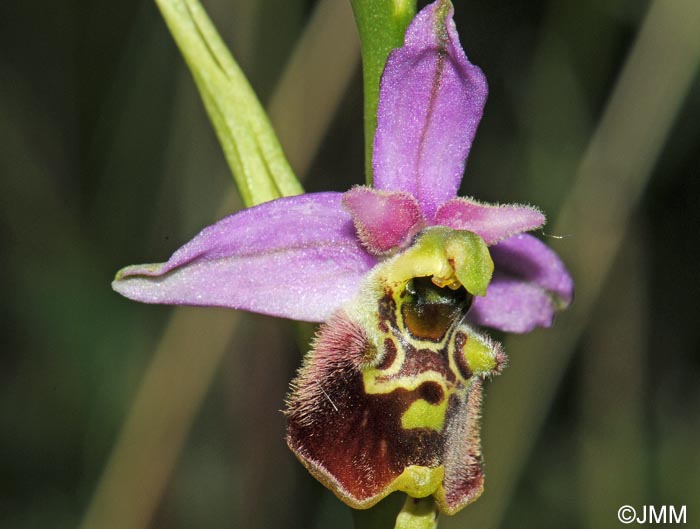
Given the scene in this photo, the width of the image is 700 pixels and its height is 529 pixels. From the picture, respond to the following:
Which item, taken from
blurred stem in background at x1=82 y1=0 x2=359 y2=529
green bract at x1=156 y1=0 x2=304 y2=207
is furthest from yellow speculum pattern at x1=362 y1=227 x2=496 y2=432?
blurred stem in background at x1=82 y1=0 x2=359 y2=529

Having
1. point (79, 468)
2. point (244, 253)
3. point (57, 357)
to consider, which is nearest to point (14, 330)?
point (57, 357)

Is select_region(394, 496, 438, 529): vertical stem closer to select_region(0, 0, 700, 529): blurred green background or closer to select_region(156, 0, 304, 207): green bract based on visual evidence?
select_region(156, 0, 304, 207): green bract

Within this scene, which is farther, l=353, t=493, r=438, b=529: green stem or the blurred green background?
the blurred green background

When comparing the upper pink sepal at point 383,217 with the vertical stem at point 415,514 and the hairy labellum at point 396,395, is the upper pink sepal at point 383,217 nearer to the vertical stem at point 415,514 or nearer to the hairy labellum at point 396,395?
the hairy labellum at point 396,395

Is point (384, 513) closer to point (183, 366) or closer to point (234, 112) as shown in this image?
point (234, 112)

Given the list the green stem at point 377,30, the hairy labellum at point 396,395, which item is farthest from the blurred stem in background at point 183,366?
the hairy labellum at point 396,395

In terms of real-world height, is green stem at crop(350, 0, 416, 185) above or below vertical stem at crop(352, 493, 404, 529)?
above
